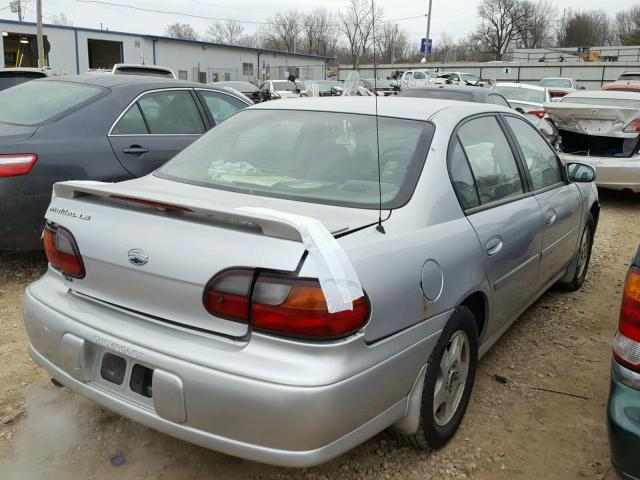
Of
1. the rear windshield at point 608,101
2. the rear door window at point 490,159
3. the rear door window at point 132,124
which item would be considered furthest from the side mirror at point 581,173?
the rear windshield at point 608,101

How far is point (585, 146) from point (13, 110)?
738 cm

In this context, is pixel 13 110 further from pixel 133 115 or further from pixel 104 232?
pixel 104 232

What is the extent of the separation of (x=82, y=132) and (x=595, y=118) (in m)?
6.36

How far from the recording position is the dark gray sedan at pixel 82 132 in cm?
407

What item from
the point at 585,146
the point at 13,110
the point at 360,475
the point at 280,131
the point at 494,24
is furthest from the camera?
Answer: the point at 494,24

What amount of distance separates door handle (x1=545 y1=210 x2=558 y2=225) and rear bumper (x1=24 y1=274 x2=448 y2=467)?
1.67 m

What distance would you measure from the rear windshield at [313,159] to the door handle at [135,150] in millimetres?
1656

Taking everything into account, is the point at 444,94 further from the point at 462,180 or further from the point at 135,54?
the point at 135,54

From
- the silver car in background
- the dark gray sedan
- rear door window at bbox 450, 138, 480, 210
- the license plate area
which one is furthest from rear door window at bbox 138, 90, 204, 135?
the license plate area

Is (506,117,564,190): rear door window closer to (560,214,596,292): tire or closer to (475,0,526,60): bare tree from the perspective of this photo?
(560,214,596,292): tire

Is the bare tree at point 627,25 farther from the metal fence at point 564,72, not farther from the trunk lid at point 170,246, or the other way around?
the trunk lid at point 170,246

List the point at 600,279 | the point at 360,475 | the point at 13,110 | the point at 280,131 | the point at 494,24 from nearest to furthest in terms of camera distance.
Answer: the point at 360,475
the point at 280,131
the point at 13,110
the point at 600,279
the point at 494,24

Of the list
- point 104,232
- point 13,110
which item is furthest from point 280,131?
point 13,110

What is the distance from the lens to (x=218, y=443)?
1.95 m
